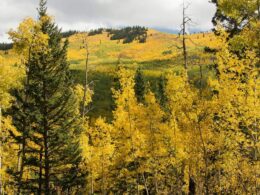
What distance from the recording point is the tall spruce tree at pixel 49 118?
90.5ft

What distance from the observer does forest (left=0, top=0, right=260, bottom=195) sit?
55.1 ft

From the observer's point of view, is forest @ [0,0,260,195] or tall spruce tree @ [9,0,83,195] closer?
forest @ [0,0,260,195]

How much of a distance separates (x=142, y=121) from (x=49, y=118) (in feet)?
23.4

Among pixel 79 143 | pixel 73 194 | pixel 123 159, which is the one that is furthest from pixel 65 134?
pixel 73 194

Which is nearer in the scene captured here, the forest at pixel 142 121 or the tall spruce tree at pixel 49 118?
the forest at pixel 142 121

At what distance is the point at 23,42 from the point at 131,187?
67.1 ft

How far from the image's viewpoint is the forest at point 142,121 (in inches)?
661

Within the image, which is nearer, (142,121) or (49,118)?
(142,121)

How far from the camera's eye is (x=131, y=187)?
35.7 m

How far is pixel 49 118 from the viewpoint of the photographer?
92.0 ft

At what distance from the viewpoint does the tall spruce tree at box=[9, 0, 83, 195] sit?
2758 cm

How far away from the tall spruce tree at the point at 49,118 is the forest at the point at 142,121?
3.0 inches

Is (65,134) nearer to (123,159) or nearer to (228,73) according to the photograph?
(123,159)

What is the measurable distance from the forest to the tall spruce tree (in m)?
0.08
